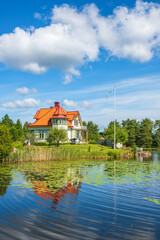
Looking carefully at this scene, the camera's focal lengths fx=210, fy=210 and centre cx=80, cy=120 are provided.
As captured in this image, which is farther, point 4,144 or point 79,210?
point 4,144

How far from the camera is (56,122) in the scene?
1857 inches

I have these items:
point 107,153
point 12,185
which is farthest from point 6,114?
point 12,185

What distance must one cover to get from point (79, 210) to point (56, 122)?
39151 millimetres

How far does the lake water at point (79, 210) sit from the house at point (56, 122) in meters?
32.9

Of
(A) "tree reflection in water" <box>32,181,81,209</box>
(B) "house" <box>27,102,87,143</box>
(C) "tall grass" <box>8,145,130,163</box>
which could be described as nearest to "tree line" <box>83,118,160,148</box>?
(B) "house" <box>27,102,87,143</box>

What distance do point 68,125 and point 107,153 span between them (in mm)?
16437

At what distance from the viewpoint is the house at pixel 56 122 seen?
1859 inches

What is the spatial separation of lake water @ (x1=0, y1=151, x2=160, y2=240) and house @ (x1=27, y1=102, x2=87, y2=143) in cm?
3290

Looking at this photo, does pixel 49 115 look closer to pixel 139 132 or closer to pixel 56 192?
pixel 56 192

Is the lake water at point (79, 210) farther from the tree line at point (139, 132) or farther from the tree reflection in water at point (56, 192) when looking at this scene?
the tree line at point (139, 132)

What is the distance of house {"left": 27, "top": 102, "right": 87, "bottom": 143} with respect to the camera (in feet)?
155

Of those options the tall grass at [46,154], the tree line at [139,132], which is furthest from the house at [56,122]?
the tree line at [139,132]

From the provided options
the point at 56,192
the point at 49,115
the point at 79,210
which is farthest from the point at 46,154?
the point at 49,115

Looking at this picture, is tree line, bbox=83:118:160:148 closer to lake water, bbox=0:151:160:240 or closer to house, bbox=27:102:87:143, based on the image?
house, bbox=27:102:87:143
